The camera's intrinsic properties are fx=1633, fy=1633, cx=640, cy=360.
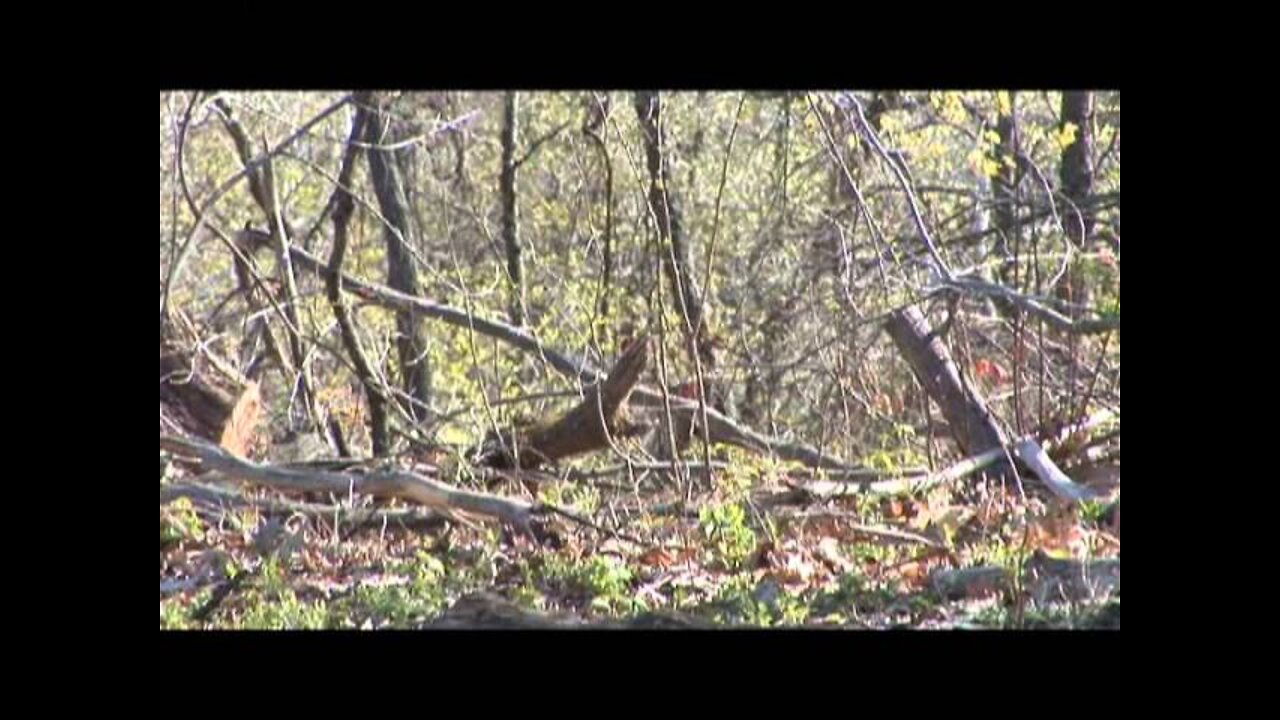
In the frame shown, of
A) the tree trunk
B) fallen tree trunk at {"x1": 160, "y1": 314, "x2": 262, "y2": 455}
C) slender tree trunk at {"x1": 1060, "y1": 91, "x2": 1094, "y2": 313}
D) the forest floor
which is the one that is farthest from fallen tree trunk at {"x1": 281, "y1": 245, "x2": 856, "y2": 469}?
slender tree trunk at {"x1": 1060, "y1": 91, "x2": 1094, "y2": 313}

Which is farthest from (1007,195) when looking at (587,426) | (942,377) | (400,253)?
(400,253)

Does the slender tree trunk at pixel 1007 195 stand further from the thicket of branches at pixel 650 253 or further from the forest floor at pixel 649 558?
the forest floor at pixel 649 558

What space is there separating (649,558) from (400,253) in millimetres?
2250

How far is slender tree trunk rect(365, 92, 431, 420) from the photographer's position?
7805 millimetres

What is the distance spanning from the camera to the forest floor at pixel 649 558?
19.4 feet

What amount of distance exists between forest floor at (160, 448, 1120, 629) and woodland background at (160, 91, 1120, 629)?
2 cm

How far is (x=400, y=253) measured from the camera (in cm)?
789

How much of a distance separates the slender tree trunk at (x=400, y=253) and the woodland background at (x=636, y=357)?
18mm

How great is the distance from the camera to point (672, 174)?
7742 millimetres

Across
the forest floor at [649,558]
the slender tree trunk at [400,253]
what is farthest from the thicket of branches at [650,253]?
the forest floor at [649,558]
